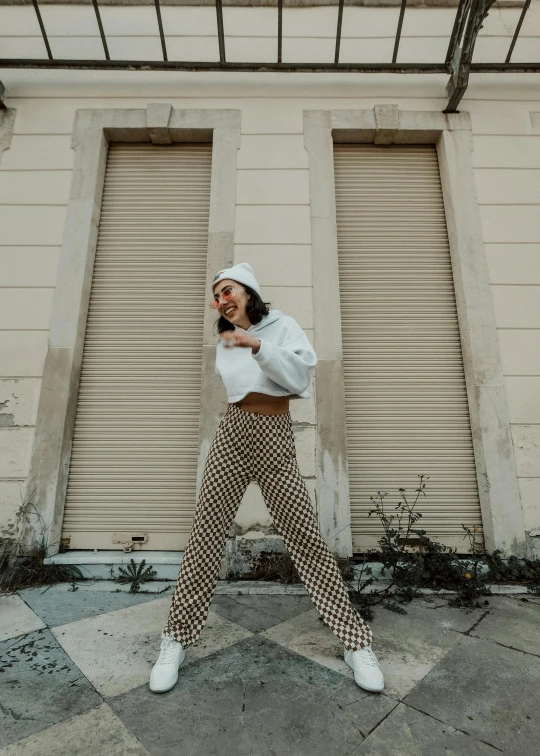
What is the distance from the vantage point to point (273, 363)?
166 centimetres

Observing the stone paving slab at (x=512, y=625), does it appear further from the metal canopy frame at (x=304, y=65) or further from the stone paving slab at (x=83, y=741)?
the metal canopy frame at (x=304, y=65)

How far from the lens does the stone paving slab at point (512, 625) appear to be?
2.20 metres

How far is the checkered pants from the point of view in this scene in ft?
6.12

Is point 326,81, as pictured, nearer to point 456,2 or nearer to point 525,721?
point 456,2

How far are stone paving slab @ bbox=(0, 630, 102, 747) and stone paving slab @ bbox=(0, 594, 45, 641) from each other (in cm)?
12

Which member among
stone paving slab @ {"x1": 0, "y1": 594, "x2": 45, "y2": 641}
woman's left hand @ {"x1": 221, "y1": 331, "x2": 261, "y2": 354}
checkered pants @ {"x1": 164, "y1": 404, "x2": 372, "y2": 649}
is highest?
woman's left hand @ {"x1": 221, "y1": 331, "x2": 261, "y2": 354}

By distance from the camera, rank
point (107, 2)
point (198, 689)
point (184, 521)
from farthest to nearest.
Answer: point (107, 2) < point (184, 521) < point (198, 689)

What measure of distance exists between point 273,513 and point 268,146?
3.77m

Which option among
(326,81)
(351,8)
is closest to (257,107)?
(326,81)

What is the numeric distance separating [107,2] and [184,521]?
19.3ft

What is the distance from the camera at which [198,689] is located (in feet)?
5.64

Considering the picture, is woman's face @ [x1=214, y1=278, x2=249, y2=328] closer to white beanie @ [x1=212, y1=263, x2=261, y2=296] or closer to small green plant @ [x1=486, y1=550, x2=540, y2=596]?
white beanie @ [x1=212, y1=263, x2=261, y2=296]

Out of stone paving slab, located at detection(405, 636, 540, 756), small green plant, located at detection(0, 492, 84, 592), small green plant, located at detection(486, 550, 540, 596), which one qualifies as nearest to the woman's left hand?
stone paving slab, located at detection(405, 636, 540, 756)

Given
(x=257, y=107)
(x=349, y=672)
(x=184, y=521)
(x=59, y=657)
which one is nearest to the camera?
(x=349, y=672)
